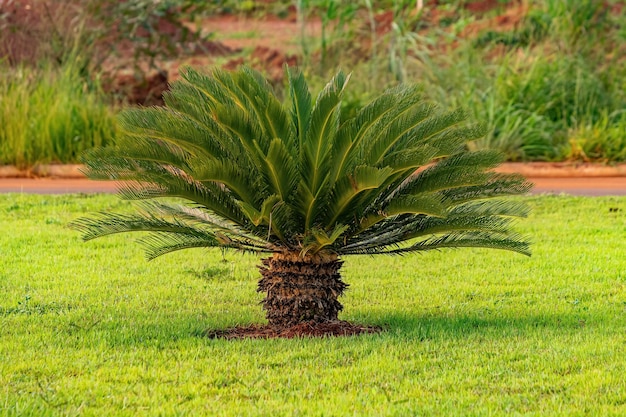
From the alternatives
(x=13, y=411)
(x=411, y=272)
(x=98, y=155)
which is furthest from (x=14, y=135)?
(x=13, y=411)

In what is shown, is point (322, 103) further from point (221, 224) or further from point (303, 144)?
point (221, 224)

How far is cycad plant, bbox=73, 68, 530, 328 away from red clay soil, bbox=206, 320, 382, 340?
0.20ft

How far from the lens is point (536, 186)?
14.2 m

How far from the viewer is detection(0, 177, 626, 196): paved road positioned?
13836 mm

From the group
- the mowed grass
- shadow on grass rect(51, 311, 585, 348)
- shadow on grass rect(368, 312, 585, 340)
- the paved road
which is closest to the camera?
the mowed grass

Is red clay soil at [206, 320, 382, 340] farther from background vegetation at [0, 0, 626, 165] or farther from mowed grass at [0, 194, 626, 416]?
background vegetation at [0, 0, 626, 165]

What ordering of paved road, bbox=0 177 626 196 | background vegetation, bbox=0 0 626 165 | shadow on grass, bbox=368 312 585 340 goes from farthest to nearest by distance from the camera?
background vegetation, bbox=0 0 626 165 < paved road, bbox=0 177 626 196 < shadow on grass, bbox=368 312 585 340

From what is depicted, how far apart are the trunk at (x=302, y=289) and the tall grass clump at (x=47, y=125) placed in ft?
27.1

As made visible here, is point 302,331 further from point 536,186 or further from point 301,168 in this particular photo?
point 536,186

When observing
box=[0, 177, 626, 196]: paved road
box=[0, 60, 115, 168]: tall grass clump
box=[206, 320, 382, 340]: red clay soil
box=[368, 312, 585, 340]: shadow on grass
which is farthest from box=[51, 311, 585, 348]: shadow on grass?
box=[0, 60, 115, 168]: tall grass clump

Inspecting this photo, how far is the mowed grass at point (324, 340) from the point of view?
17.7 ft

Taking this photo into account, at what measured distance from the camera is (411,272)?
945 cm

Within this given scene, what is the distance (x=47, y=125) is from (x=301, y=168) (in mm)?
8906

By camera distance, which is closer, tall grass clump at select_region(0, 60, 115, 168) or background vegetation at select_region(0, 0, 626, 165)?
tall grass clump at select_region(0, 60, 115, 168)
